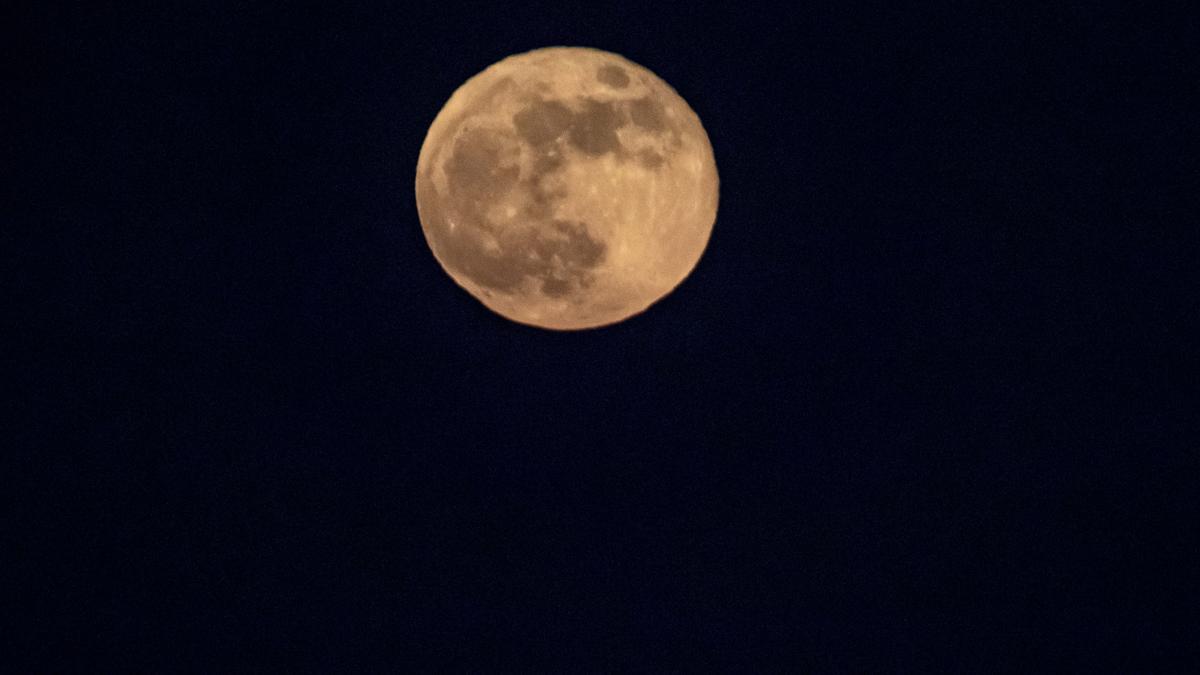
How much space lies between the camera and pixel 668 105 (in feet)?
9.07

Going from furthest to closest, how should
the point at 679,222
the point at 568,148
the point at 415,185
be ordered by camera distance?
the point at 415,185
the point at 679,222
the point at 568,148

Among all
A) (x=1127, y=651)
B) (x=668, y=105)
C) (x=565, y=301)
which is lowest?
(x=1127, y=651)

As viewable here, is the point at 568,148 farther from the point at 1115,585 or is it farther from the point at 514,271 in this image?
the point at 1115,585

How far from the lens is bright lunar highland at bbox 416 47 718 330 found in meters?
2.55

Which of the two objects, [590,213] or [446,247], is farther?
[446,247]

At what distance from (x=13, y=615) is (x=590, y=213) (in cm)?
323

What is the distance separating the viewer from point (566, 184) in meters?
2.53

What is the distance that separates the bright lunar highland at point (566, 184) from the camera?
255 cm

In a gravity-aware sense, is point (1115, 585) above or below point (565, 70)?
below

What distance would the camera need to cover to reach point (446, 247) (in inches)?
110

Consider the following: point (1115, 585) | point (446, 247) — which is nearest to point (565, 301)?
point (446, 247)

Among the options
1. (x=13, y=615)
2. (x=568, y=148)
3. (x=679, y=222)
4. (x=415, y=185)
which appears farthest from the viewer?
(x=13, y=615)

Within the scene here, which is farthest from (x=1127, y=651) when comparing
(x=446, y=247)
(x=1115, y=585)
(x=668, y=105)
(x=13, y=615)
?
(x=13, y=615)

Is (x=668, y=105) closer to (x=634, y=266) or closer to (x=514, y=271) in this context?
(x=634, y=266)
